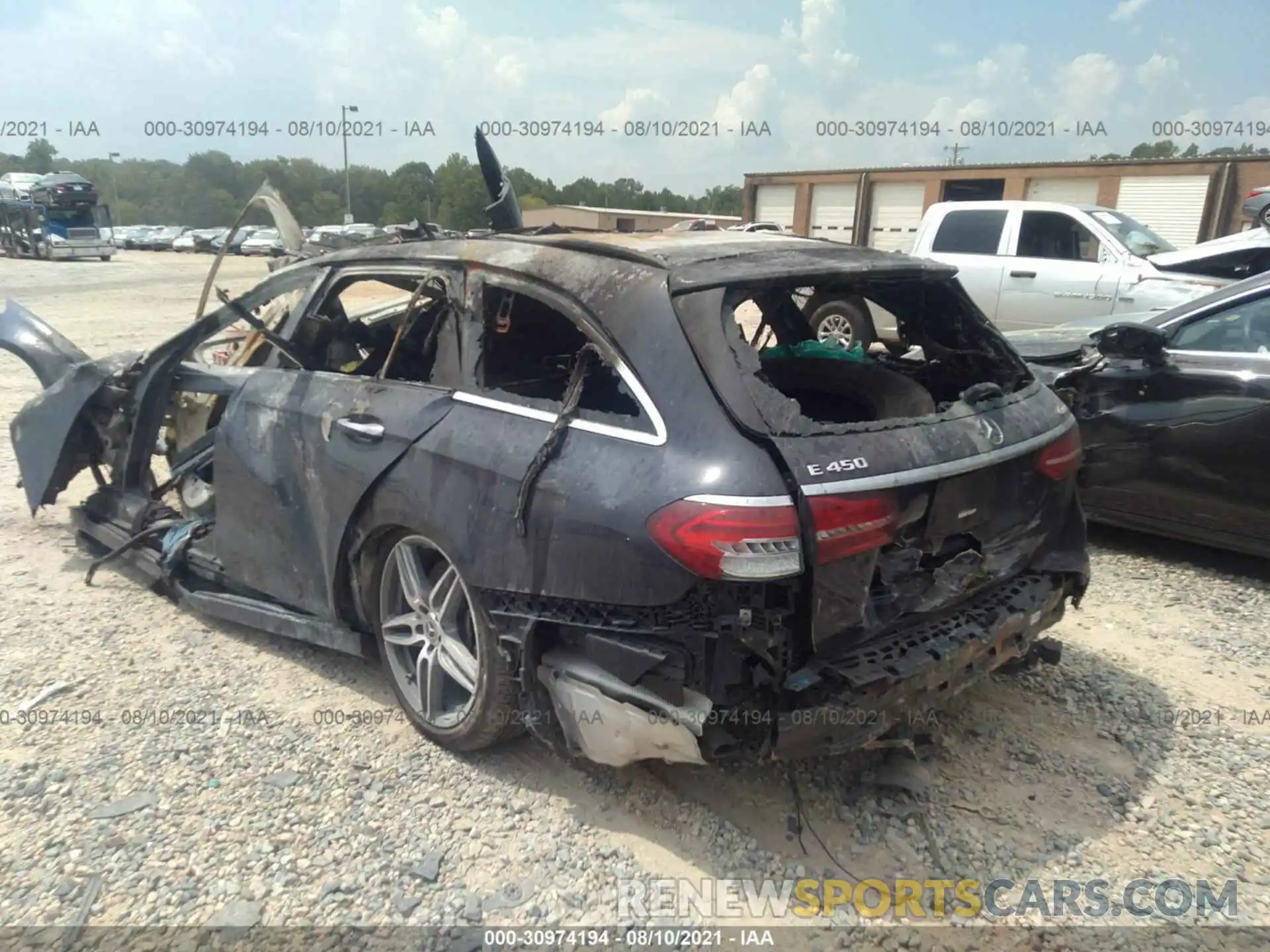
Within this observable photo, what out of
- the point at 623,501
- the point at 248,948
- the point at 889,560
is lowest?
the point at 248,948

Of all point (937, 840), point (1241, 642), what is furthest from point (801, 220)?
point (937, 840)

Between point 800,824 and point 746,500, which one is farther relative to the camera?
point 800,824

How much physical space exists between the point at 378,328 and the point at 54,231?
3767 cm

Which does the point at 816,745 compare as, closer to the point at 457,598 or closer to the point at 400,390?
the point at 457,598

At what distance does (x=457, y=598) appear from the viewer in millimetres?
3078

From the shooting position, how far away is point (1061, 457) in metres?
3.12

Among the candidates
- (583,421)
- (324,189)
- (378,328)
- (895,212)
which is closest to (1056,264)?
(378,328)

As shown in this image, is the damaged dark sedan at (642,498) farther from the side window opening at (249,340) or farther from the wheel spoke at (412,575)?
the side window opening at (249,340)

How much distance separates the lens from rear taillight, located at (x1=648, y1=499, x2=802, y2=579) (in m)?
2.26

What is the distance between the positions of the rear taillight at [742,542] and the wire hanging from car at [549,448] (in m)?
0.54

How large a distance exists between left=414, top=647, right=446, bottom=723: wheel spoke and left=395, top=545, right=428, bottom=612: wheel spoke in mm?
166

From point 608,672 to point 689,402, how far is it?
80 centimetres

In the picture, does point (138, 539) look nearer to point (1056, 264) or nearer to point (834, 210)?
point (1056, 264)

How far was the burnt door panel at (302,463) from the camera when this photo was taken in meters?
3.16
